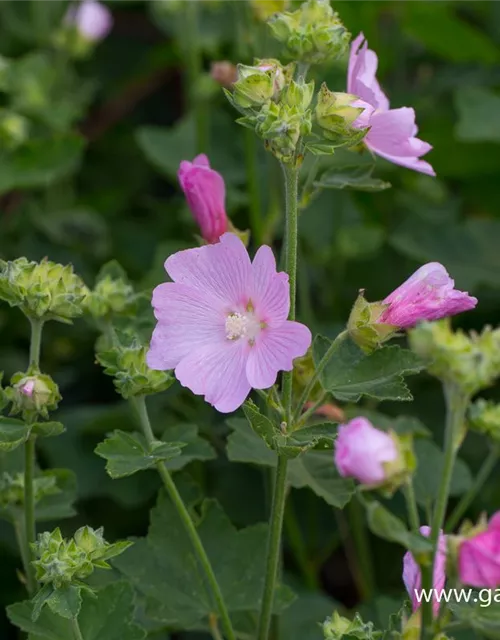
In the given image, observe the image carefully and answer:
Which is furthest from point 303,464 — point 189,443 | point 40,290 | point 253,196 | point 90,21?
point 90,21

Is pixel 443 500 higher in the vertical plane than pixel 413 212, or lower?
higher

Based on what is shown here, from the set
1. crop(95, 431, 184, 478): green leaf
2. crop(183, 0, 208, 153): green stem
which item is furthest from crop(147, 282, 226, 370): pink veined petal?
crop(183, 0, 208, 153): green stem

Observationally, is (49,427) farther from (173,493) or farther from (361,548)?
(361,548)

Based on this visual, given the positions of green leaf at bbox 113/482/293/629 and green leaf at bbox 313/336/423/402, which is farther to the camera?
green leaf at bbox 113/482/293/629

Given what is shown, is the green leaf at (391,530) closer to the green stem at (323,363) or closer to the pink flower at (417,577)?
the pink flower at (417,577)

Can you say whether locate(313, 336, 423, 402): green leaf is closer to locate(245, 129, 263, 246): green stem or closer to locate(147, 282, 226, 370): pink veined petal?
locate(147, 282, 226, 370): pink veined petal

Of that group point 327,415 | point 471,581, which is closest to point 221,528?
point 327,415

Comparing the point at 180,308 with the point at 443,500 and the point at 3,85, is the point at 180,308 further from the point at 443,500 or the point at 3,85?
the point at 3,85

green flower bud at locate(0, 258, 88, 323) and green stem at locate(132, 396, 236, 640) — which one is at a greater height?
green flower bud at locate(0, 258, 88, 323)
